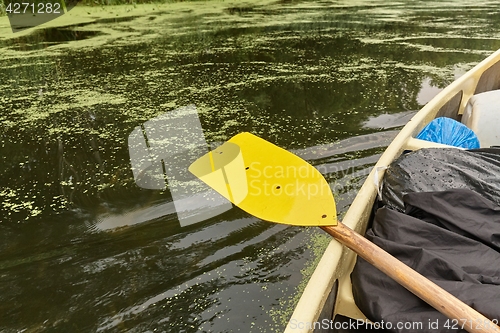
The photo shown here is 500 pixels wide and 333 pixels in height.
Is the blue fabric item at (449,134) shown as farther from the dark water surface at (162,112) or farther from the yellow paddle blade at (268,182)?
the yellow paddle blade at (268,182)

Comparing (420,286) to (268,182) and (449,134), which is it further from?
(449,134)

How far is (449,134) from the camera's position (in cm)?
130

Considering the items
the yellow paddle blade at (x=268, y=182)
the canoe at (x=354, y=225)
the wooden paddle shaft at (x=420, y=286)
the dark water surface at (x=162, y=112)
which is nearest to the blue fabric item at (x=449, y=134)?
the canoe at (x=354, y=225)

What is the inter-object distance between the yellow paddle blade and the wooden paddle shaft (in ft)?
0.38

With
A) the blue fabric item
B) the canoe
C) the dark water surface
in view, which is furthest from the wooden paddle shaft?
the blue fabric item

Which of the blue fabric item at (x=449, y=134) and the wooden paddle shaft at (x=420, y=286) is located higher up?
the blue fabric item at (x=449, y=134)

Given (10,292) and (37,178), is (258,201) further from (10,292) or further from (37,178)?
(37,178)

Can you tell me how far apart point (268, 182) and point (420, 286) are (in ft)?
1.80

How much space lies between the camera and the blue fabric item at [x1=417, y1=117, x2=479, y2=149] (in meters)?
1.27

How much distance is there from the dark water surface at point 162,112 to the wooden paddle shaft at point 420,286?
1.18 ft

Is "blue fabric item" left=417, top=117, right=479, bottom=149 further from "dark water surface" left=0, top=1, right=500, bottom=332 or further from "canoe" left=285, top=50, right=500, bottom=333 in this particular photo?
"dark water surface" left=0, top=1, right=500, bottom=332

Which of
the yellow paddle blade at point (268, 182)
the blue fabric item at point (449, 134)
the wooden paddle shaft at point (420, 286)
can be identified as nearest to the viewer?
the wooden paddle shaft at point (420, 286)

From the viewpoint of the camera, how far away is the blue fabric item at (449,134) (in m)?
1.27

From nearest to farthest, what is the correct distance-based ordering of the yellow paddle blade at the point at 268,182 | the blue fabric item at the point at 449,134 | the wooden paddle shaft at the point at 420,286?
the wooden paddle shaft at the point at 420,286 → the yellow paddle blade at the point at 268,182 → the blue fabric item at the point at 449,134
